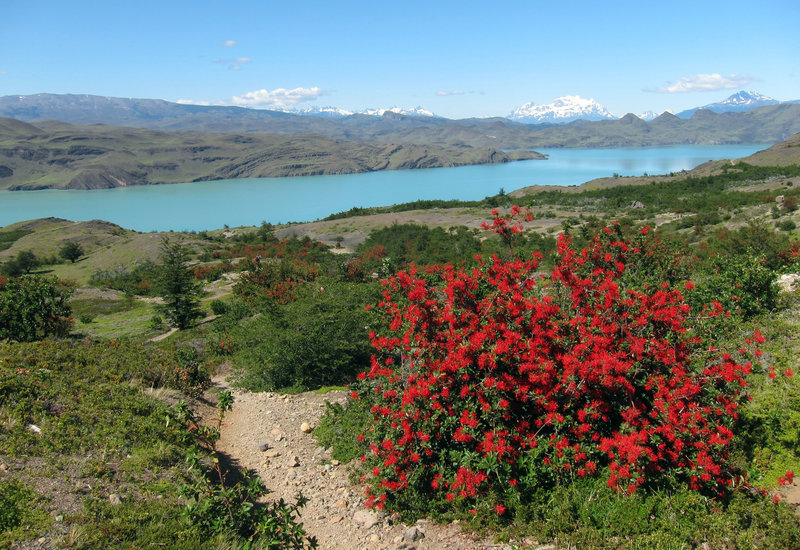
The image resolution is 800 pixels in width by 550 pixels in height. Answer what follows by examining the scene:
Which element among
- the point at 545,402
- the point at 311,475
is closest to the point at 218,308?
the point at 311,475

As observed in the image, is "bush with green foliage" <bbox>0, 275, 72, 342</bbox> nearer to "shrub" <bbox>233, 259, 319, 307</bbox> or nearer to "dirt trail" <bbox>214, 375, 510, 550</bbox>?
"shrub" <bbox>233, 259, 319, 307</bbox>

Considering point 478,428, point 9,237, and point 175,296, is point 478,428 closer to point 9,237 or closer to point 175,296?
point 175,296

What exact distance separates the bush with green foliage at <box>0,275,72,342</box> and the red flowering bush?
11110 millimetres

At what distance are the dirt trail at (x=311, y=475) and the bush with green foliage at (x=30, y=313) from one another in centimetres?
653

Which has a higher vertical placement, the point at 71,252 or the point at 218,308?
the point at 218,308

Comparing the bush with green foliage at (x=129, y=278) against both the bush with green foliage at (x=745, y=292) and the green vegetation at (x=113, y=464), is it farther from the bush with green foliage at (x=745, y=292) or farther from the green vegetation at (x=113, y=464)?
the bush with green foliage at (x=745, y=292)

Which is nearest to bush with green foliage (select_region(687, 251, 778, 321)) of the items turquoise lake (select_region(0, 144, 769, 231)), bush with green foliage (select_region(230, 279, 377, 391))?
bush with green foliage (select_region(230, 279, 377, 391))

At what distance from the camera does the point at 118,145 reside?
19275 centimetres

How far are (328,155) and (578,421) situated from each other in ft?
632

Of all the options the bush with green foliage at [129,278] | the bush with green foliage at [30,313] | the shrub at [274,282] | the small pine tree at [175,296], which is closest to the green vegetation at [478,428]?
the bush with green foliage at [30,313]

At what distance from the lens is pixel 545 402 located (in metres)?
5.81

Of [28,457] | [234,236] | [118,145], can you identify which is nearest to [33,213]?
[234,236]

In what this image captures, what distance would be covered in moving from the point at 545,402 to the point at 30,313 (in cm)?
1364

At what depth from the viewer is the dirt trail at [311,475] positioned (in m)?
5.62
